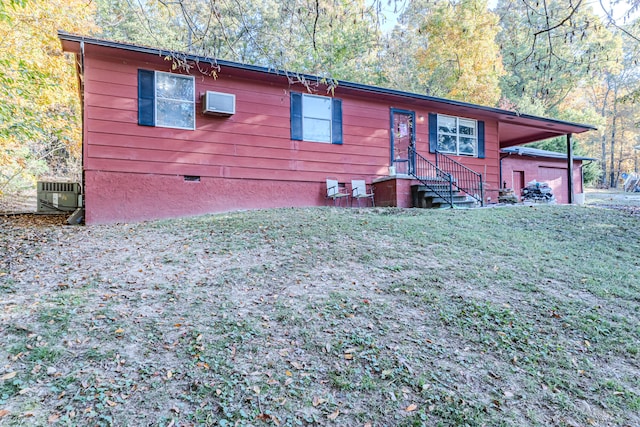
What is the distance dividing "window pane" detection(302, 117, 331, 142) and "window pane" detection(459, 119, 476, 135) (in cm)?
438

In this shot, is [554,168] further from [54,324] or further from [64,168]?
[64,168]

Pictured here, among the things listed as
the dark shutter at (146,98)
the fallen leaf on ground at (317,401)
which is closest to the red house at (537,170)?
the dark shutter at (146,98)

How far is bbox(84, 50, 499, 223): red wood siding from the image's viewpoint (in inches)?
265

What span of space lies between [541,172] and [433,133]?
8.37m

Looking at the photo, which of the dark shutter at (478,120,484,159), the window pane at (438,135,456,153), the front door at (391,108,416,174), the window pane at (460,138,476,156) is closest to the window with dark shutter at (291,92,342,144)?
the front door at (391,108,416,174)

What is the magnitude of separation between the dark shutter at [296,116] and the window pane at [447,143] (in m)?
4.22

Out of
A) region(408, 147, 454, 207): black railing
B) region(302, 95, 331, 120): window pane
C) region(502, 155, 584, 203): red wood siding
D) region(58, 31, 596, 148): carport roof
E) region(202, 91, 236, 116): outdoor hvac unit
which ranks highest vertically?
region(58, 31, 596, 148): carport roof

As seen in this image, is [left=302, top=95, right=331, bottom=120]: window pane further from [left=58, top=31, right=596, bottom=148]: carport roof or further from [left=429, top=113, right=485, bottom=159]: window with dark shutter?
[left=429, top=113, right=485, bottom=159]: window with dark shutter

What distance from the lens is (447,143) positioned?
1048 cm

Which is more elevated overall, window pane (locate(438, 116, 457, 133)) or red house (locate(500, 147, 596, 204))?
window pane (locate(438, 116, 457, 133))

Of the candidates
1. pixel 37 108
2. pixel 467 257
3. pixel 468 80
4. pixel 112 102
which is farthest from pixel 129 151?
pixel 468 80

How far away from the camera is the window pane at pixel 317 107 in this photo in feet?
28.1

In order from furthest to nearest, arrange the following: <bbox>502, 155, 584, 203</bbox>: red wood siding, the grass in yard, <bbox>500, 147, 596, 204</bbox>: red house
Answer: <bbox>502, 155, 584, 203</bbox>: red wood siding
<bbox>500, 147, 596, 204</bbox>: red house
the grass in yard

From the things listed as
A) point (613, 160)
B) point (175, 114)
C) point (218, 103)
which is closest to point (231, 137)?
point (218, 103)
